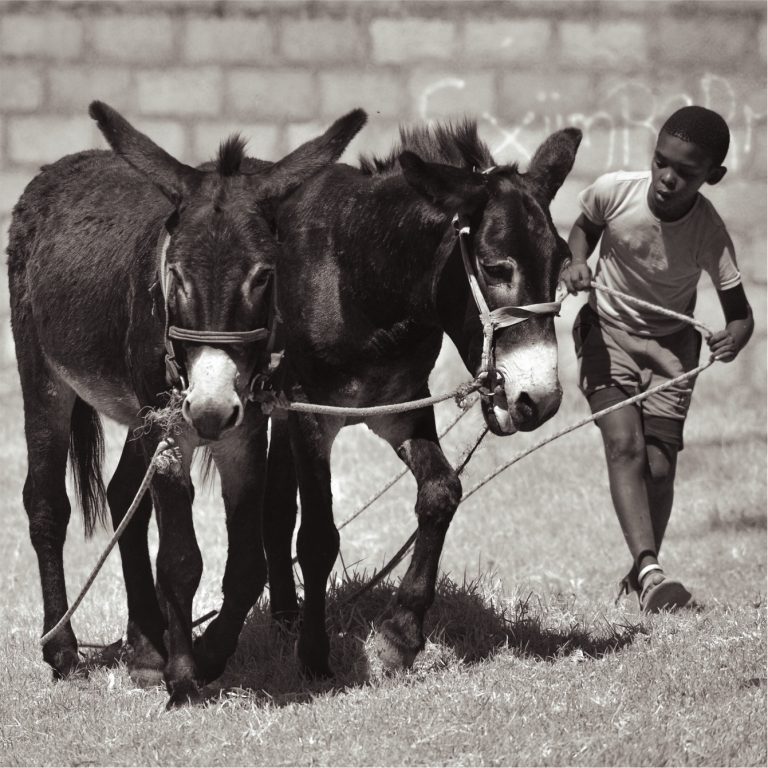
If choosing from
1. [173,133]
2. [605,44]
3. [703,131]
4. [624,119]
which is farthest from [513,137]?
[703,131]

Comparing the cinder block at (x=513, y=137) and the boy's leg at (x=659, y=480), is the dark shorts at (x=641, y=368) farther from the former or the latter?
the cinder block at (x=513, y=137)

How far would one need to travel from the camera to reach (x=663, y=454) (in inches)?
232

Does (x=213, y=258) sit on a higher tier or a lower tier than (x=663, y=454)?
higher

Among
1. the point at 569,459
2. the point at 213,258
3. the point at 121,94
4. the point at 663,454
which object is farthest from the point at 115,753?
the point at 121,94

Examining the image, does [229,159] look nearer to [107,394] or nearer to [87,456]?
[107,394]

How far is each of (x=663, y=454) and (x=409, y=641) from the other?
1740 mm

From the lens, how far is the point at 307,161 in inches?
168

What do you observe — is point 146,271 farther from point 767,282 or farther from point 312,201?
point 767,282

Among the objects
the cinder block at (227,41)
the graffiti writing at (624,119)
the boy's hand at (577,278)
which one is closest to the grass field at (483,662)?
the boy's hand at (577,278)

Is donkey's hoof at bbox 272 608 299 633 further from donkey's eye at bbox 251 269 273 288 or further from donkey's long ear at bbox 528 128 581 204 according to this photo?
donkey's long ear at bbox 528 128 581 204

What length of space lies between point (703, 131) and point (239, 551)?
7.80 feet

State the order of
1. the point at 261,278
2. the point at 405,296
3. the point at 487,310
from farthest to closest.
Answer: the point at 405,296 < the point at 487,310 < the point at 261,278

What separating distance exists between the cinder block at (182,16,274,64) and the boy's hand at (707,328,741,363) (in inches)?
202

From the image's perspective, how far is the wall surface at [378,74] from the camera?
9.58 m
